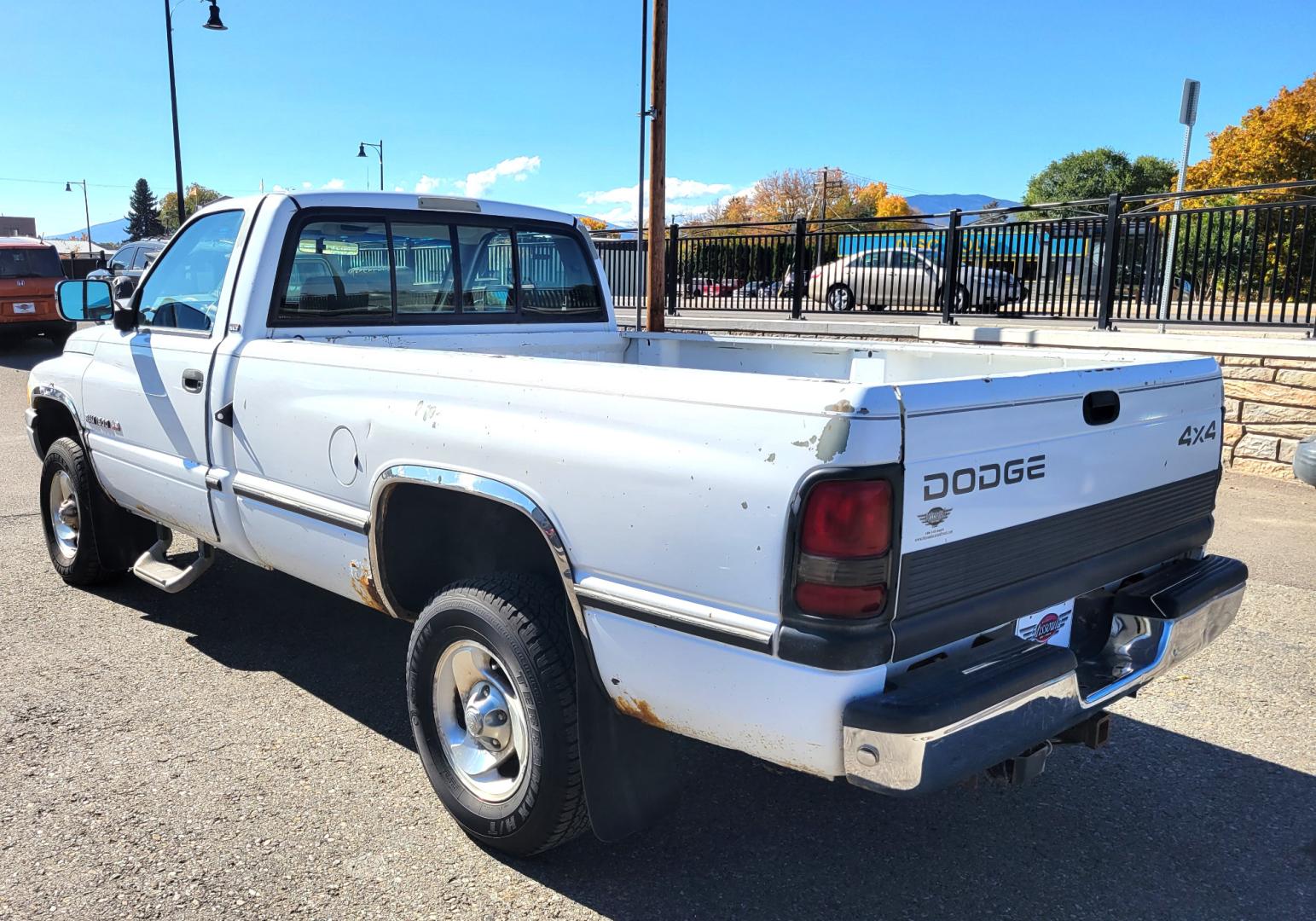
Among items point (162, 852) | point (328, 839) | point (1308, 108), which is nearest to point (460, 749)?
point (328, 839)

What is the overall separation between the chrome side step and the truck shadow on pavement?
1.01m

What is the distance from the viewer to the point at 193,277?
4469 millimetres

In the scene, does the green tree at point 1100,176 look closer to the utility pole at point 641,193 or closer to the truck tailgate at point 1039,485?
the utility pole at point 641,193

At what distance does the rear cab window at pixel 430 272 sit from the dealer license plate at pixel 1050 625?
2863mm

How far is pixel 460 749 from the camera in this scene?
3176mm

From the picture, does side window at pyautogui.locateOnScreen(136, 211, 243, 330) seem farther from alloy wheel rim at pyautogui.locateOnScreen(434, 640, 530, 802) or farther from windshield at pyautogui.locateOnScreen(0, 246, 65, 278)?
windshield at pyautogui.locateOnScreen(0, 246, 65, 278)

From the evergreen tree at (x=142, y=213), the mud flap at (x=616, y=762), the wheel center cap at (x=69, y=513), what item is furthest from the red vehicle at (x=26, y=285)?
the evergreen tree at (x=142, y=213)

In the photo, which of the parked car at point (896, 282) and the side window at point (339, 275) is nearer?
the side window at point (339, 275)

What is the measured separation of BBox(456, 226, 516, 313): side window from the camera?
15.1 feet

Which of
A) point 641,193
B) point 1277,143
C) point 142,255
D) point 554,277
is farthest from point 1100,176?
point 554,277

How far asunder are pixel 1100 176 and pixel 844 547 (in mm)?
Result: 91981

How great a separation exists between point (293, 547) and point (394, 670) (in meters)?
1.00

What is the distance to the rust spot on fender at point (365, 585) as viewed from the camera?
11.1ft

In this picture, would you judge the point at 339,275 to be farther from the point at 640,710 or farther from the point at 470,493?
the point at 640,710
